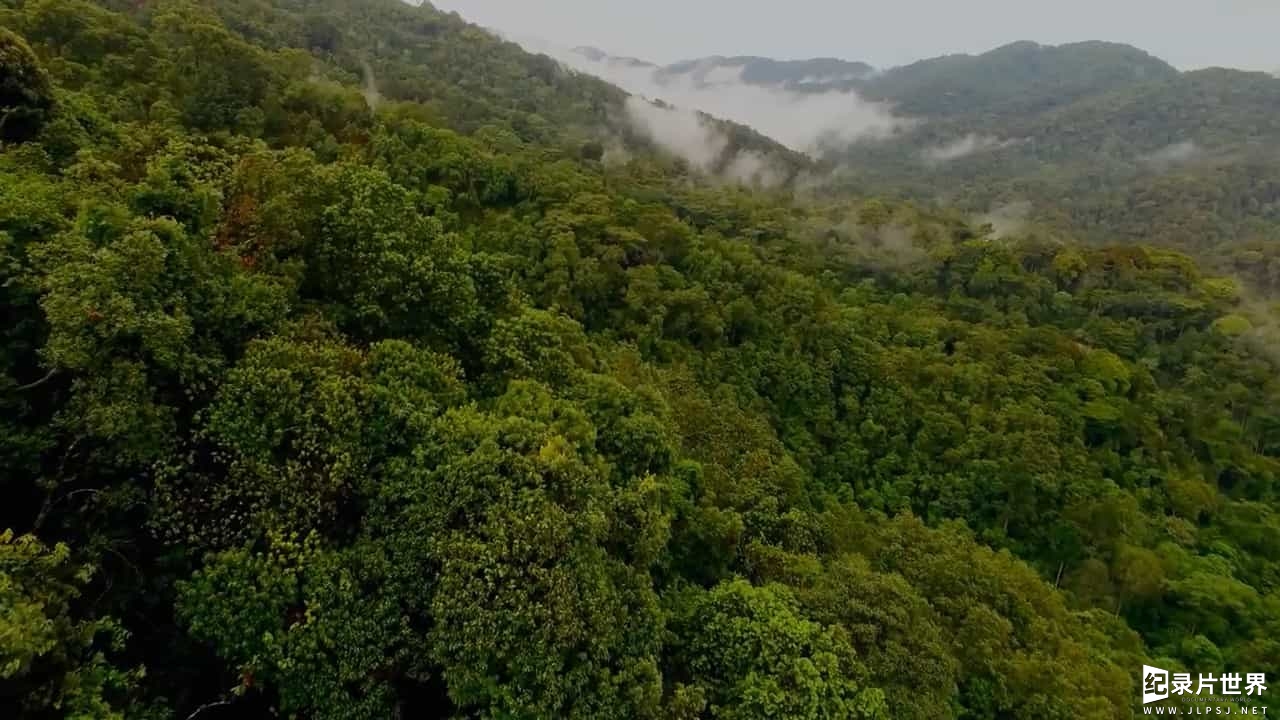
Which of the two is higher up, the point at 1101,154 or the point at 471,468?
the point at 1101,154

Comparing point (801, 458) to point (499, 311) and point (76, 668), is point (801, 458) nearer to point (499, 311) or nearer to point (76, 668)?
point (499, 311)

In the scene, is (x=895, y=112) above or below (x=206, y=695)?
above

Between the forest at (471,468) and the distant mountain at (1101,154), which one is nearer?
the forest at (471,468)

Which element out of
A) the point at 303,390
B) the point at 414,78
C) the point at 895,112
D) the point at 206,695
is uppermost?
the point at 895,112

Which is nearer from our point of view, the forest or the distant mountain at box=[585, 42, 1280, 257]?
the forest

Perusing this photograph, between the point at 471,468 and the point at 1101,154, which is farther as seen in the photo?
the point at 1101,154

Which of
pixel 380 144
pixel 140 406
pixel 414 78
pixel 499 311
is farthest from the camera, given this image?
pixel 414 78

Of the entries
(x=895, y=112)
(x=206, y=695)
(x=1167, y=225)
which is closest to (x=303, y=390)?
(x=206, y=695)

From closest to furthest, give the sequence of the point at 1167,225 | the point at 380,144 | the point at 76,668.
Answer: the point at 76,668
the point at 380,144
the point at 1167,225
